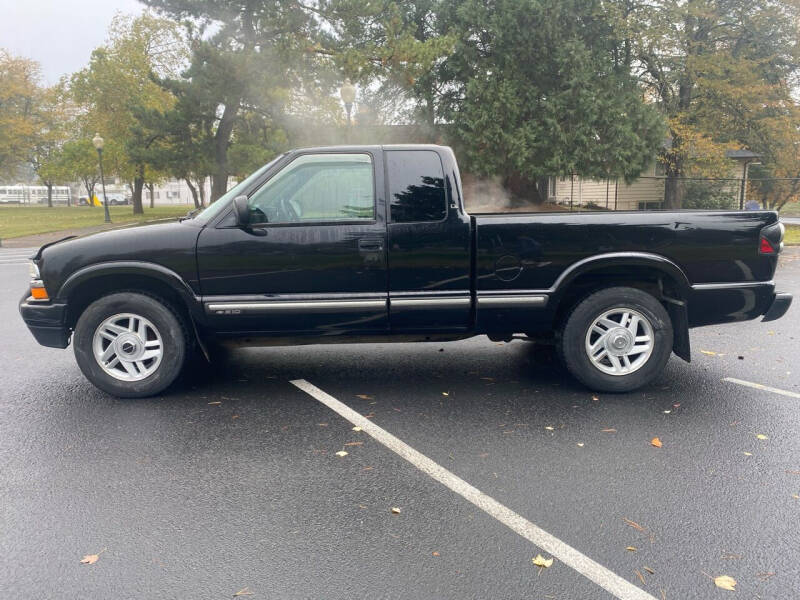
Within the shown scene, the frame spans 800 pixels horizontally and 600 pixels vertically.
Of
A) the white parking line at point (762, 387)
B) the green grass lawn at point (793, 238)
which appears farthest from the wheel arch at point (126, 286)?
the green grass lawn at point (793, 238)

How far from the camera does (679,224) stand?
490 cm

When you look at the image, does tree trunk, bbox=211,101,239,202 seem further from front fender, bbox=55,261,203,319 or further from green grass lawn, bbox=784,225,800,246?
front fender, bbox=55,261,203,319

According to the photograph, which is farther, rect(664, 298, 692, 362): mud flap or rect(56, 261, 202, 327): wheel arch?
rect(664, 298, 692, 362): mud flap

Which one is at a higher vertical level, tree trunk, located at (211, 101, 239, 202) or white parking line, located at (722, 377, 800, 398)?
tree trunk, located at (211, 101, 239, 202)

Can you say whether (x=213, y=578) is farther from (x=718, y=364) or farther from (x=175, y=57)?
(x=175, y=57)

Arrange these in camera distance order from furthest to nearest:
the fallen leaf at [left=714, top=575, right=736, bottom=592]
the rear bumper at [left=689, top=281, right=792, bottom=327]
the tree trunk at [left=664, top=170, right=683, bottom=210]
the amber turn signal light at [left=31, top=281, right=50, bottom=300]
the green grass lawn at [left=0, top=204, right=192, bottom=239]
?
the tree trunk at [left=664, top=170, right=683, bottom=210]
the green grass lawn at [left=0, top=204, right=192, bottom=239]
the rear bumper at [left=689, top=281, right=792, bottom=327]
the amber turn signal light at [left=31, top=281, right=50, bottom=300]
the fallen leaf at [left=714, top=575, right=736, bottom=592]

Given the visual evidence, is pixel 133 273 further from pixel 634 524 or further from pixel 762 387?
pixel 762 387

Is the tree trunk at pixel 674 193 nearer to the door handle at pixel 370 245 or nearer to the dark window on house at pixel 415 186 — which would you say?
the dark window on house at pixel 415 186

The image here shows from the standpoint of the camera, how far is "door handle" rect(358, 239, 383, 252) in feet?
15.8

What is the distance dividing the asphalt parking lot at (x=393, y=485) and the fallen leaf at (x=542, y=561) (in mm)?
34

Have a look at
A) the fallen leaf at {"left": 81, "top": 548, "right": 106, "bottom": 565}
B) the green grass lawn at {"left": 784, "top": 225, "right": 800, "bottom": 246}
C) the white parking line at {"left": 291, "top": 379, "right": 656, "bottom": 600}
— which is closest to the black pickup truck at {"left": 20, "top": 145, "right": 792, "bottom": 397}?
the white parking line at {"left": 291, "top": 379, "right": 656, "bottom": 600}

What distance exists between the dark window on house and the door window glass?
0.59 feet

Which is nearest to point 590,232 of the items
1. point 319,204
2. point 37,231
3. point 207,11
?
point 319,204

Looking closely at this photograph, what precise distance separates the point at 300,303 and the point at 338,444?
1.25 m
